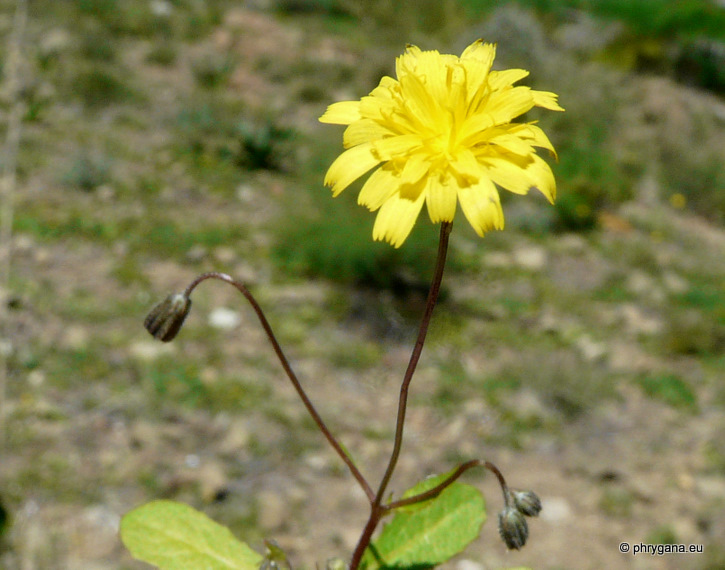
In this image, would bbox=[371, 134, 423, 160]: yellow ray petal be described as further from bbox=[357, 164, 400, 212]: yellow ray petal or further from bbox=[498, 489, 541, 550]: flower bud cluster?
bbox=[498, 489, 541, 550]: flower bud cluster

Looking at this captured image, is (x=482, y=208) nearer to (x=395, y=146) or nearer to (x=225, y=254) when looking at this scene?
(x=395, y=146)

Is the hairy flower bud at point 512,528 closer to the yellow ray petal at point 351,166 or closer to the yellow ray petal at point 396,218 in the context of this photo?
the yellow ray petal at point 396,218

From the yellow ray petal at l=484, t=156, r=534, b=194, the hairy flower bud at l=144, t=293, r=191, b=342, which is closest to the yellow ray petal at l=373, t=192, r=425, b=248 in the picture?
the yellow ray petal at l=484, t=156, r=534, b=194

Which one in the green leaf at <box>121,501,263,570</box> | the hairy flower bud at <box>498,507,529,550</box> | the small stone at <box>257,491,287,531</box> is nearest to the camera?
the hairy flower bud at <box>498,507,529,550</box>

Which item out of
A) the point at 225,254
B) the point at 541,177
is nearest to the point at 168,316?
the point at 541,177

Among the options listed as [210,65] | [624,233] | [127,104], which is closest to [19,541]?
[127,104]

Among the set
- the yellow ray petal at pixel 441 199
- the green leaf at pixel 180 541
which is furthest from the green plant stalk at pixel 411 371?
the green leaf at pixel 180 541
